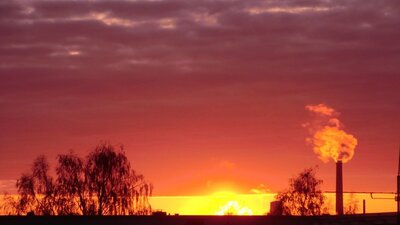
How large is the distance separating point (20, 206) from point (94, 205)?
8.10m

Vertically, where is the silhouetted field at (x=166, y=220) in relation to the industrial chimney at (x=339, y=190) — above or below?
below

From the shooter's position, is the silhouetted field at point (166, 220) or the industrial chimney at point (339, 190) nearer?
the silhouetted field at point (166, 220)

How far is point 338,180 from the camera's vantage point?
497 ft

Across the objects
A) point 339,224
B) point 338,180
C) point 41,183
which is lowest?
point 339,224

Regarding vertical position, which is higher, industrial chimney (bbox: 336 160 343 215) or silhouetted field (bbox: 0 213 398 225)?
industrial chimney (bbox: 336 160 343 215)

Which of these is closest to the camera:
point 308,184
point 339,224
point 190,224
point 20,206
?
point 339,224

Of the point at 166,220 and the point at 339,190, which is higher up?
the point at 339,190

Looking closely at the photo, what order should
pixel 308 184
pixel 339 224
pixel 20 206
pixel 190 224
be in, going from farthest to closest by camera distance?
pixel 308 184 < pixel 20 206 < pixel 190 224 < pixel 339 224

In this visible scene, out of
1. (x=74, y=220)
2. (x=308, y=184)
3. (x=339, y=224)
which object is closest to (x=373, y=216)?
(x=339, y=224)

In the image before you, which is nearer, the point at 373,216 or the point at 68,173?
the point at 373,216

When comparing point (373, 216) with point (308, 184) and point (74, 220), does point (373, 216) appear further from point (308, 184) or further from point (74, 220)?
point (308, 184)

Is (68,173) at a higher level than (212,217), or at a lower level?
higher

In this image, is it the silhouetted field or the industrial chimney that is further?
the industrial chimney

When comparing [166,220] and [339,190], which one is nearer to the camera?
[166,220]
